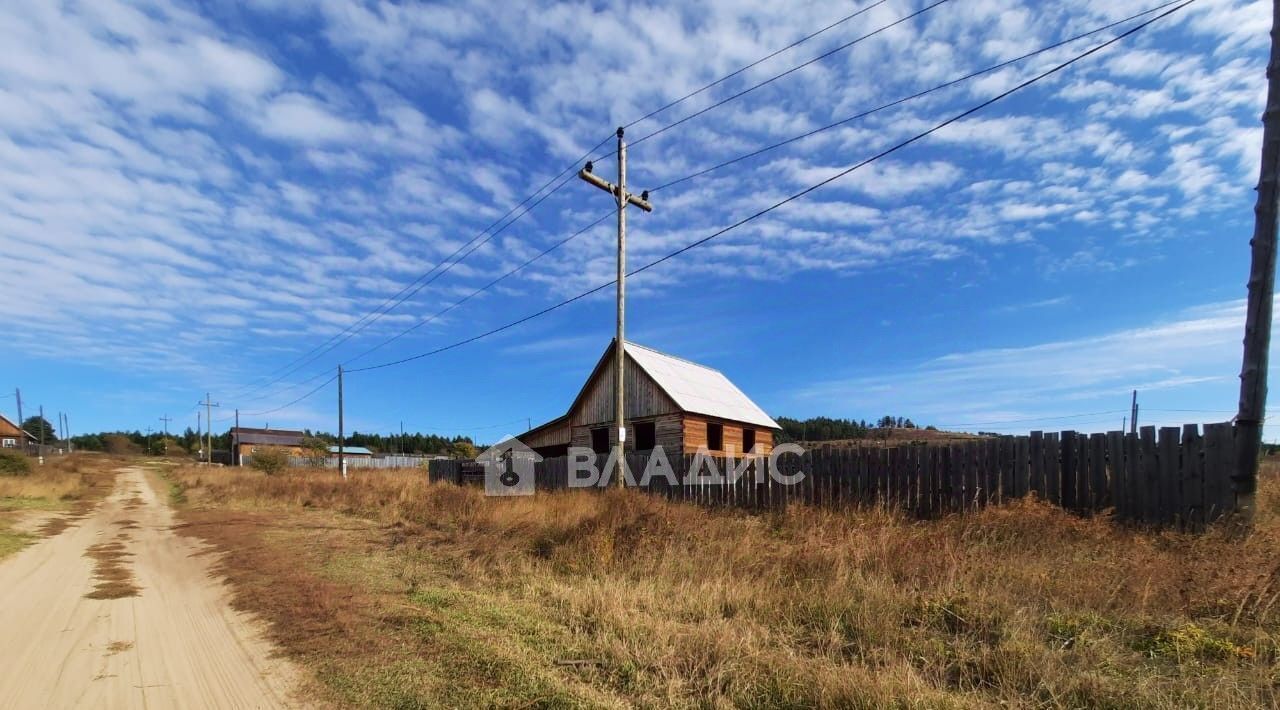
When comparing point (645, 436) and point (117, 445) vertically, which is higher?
point (645, 436)

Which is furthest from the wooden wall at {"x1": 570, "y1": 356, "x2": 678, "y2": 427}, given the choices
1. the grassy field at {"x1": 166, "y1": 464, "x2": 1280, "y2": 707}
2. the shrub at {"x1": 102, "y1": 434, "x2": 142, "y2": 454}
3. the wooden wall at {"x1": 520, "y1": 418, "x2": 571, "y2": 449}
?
the shrub at {"x1": 102, "y1": 434, "x2": 142, "y2": 454}

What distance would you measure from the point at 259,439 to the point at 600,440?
90.3 m

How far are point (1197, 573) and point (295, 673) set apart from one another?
7.14 m

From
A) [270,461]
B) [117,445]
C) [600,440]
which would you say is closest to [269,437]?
[117,445]

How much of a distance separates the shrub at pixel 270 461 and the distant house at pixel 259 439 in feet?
124

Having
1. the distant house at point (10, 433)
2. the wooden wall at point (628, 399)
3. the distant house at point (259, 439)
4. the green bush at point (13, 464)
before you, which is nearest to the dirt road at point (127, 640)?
the wooden wall at point (628, 399)

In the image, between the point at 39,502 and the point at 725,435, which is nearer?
the point at 39,502

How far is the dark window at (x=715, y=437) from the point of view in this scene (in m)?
25.4

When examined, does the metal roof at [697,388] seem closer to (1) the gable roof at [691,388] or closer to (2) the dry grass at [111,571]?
(1) the gable roof at [691,388]

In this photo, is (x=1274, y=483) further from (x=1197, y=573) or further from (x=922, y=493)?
(x=1197, y=573)

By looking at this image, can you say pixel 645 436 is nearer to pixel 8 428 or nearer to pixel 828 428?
pixel 828 428

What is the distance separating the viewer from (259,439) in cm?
9562

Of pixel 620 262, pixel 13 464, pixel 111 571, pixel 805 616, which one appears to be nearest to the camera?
pixel 805 616

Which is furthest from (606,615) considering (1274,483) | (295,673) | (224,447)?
(224,447)
